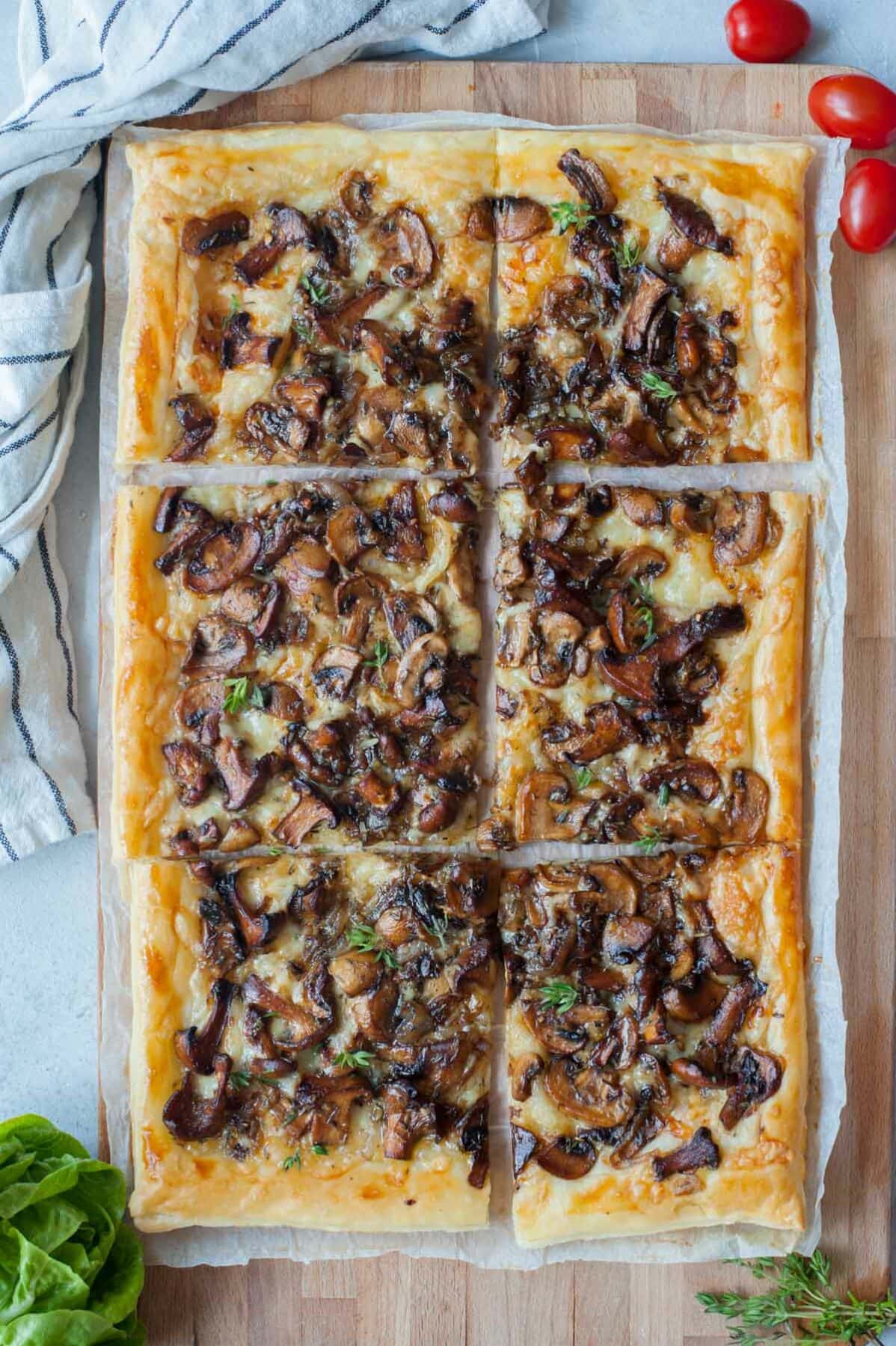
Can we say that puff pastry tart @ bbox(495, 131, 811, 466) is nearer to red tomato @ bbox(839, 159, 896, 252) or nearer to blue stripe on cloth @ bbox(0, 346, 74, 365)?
red tomato @ bbox(839, 159, 896, 252)

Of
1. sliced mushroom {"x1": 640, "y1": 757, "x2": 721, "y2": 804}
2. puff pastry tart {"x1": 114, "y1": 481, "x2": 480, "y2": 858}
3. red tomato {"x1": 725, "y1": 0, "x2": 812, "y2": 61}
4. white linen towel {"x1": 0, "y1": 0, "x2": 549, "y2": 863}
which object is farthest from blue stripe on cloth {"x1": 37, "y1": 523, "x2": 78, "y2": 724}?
red tomato {"x1": 725, "y1": 0, "x2": 812, "y2": 61}

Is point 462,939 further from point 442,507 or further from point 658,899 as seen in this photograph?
point 442,507

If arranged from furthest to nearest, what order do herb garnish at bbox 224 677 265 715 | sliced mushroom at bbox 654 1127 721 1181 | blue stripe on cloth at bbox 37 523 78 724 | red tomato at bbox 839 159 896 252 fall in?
1. blue stripe on cloth at bbox 37 523 78 724
2. red tomato at bbox 839 159 896 252
3. herb garnish at bbox 224 677 265 715
4. sliced mushroom at bbox 654 1127 721 1181

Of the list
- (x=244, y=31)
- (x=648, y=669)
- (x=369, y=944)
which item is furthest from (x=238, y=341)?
(x=369, y=944)

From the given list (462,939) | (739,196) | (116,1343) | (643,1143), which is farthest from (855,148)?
(116,1343)

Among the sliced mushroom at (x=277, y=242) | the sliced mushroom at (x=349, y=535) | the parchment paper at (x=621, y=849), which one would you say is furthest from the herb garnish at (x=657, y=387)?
the sliced mushroom at (x=277, y=242)
